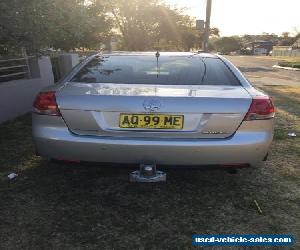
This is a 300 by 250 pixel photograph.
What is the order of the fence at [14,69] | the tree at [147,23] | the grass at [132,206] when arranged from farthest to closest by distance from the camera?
the tree at [147,23] < the fence at [14,69] < the grass at [132,206]

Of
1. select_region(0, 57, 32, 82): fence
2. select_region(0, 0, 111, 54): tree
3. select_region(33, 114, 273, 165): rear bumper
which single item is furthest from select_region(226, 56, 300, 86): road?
select_region(33, 114, 273, 165): rear bumper

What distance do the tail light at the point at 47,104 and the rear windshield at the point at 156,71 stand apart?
1.47 feet

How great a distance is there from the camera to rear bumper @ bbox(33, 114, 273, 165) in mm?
3311

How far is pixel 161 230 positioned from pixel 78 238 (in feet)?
2.17

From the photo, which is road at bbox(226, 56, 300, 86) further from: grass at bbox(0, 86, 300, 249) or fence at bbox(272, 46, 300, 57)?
fence at bbox(272, 46, 300, 57)

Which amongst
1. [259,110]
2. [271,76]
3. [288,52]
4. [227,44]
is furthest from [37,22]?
[227,44]

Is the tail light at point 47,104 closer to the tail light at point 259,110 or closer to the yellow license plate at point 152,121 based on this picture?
the yellow license plate at point 152,121

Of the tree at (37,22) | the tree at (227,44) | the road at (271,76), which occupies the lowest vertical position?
the tree at (227,44)

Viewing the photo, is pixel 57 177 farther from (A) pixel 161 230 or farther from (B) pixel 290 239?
(B) pixel 290 239

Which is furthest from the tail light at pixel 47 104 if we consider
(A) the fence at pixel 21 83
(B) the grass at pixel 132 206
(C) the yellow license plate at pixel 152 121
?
(A) the fence at pixel 21 83

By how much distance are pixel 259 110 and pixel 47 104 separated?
1.87 meters

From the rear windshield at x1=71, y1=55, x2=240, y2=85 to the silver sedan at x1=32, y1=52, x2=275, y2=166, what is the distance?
0.27 meters

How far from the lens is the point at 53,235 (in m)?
3.10

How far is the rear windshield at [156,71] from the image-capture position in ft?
12.9
